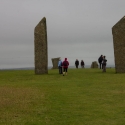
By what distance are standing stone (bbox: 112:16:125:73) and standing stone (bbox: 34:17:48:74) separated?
7.00 m

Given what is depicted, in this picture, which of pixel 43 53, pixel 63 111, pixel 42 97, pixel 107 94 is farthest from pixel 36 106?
pixel 43 53

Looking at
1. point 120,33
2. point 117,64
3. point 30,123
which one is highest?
point 120,33

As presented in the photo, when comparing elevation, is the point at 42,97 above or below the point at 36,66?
below

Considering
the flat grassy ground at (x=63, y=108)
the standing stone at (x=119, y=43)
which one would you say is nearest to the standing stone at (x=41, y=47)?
the standing stone at (x=119, y=43)

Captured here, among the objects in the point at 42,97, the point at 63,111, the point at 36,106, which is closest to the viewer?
the point at 63,111

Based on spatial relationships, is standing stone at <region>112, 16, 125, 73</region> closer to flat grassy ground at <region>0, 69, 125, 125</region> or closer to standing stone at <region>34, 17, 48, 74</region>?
Result: standing stone at <region>34, 17, 48, 74</region>

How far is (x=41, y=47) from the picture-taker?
103 ft

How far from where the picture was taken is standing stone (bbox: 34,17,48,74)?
31344 millimetres

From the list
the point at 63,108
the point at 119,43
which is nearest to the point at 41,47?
the point at 119,43

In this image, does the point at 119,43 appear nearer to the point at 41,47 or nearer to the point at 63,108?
the point at 41,47

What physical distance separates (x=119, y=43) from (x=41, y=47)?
782cm

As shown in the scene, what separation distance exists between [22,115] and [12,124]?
1.19 m

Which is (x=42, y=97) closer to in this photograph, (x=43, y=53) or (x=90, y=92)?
(x=90, y=92)

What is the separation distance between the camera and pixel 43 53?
103 feet
